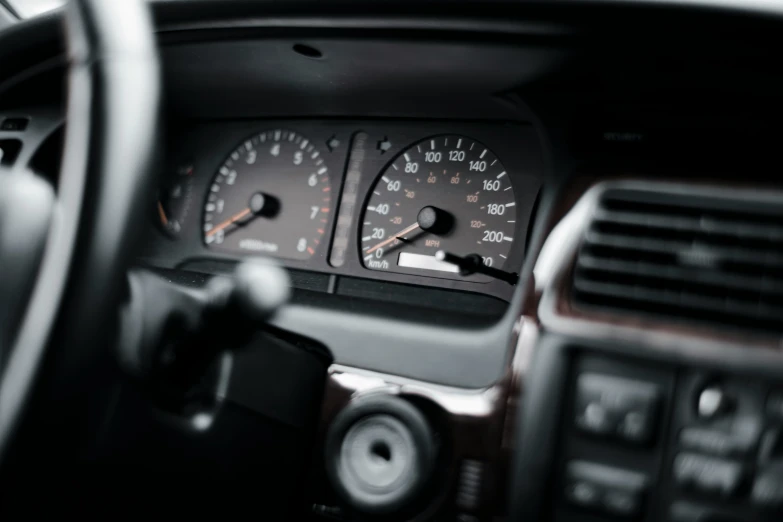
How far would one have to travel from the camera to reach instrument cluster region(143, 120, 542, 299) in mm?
1457

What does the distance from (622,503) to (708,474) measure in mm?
107

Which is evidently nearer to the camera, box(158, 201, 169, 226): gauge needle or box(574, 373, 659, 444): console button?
box(574, 373, 659, 444): console button

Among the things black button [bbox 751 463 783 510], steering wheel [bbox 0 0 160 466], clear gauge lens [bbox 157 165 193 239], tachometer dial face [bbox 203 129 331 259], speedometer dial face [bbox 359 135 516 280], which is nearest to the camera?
steering wheel [bbox 0 0 160 466]

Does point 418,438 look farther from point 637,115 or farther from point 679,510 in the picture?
point 637,115

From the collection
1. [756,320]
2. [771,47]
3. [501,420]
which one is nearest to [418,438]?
[501,420]

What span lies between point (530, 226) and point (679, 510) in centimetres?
65

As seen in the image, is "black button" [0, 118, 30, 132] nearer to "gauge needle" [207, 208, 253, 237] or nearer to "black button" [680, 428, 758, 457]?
"gauge needle" [207, 208, 253, 237]

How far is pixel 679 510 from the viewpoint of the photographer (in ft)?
2.93

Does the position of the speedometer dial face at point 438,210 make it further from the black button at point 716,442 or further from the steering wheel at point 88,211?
the steering wheel at point 88,211

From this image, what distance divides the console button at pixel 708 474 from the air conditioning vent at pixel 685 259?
0.17m

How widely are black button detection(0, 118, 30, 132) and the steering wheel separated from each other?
1.01m

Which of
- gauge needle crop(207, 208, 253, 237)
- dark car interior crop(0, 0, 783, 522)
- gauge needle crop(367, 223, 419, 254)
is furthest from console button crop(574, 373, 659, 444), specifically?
gauge needle crop(207, 208, 253, 237)

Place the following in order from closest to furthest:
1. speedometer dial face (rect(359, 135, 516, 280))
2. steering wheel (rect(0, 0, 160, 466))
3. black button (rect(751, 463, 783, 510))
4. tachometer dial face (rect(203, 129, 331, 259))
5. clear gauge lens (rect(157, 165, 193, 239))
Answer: steering wheel (rect(0, 0, 160, 466)) < black button (rect(751, 463, 783, 510)) < speedometer dial face (rect(359, 135, 516, 280)) < tachometer dial face (rect(203, 129, 331, 259)) < clear gauge lens (rect(157, 165, 193, 239))

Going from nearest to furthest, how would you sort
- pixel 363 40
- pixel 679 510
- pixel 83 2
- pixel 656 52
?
pixel 83 2 → pixel 679 510 → pixel 656 52 → pixel 363 40
